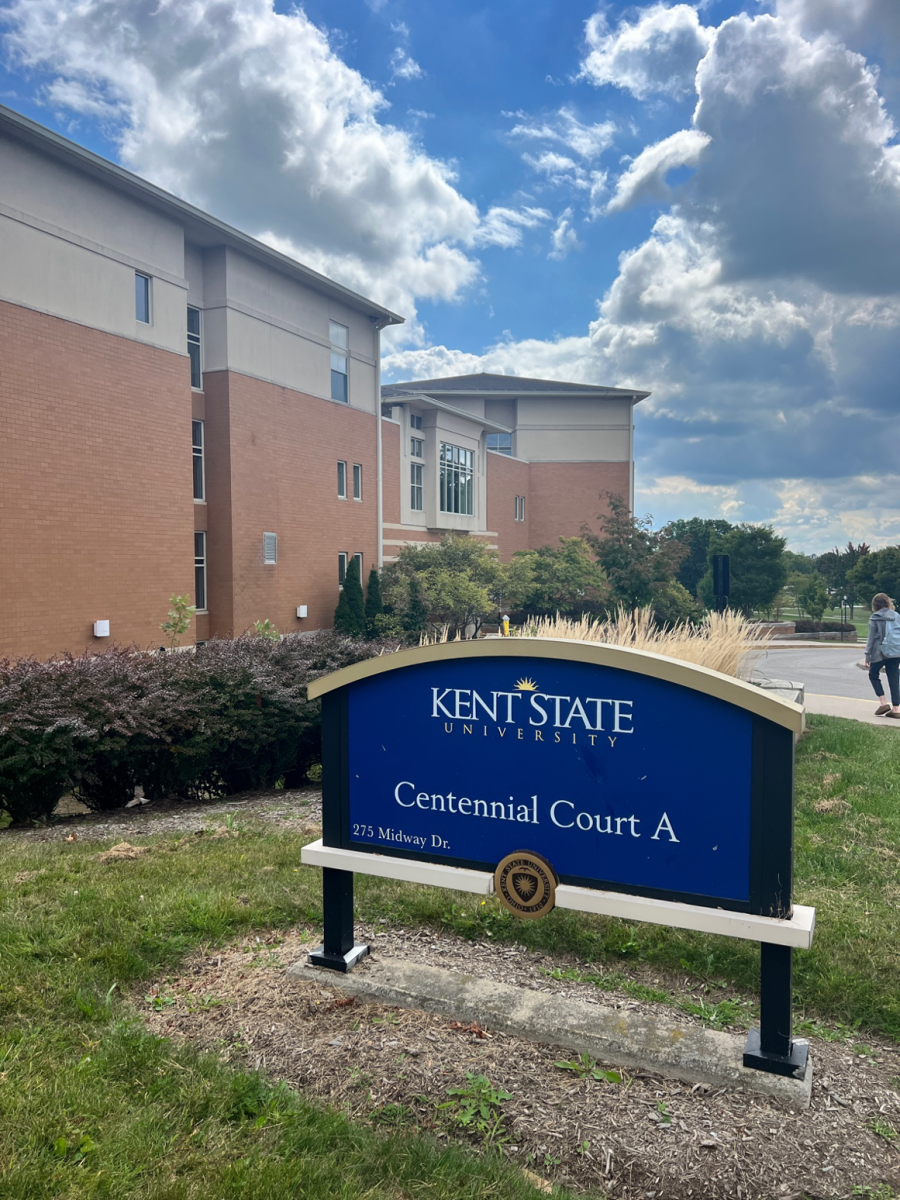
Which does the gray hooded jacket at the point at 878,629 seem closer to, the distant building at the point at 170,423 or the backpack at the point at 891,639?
the backpack at the point at 891,639

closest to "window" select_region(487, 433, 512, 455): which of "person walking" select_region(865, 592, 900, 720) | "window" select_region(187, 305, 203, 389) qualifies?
"window" select_region(187, 305, 203, 389)

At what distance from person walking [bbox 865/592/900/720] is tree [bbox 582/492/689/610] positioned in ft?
56.6

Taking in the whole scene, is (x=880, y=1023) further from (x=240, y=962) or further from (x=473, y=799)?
(x=240, y=962)

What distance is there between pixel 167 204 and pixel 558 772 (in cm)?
2222

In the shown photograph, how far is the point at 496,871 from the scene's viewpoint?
341 centimetres

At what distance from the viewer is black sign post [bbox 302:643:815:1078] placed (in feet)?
9.97

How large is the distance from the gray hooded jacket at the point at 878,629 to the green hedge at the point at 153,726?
8.52 m

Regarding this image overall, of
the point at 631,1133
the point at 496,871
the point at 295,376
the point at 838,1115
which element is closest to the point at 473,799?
the point at 496,871

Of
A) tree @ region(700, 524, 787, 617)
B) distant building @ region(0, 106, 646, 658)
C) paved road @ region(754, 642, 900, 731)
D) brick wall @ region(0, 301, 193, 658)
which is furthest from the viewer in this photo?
tree @ region(700, 524, 787, 617)

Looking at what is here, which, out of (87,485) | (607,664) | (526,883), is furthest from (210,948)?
(87,485)

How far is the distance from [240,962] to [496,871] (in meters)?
1.43

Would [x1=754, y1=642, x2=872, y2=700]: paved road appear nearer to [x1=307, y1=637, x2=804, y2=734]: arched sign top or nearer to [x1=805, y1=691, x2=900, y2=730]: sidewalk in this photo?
[x1=805, y1=691, x2=900, y2=730]: sidewalk

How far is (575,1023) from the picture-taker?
3387 millimetres

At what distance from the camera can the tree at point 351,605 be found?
28.7m
